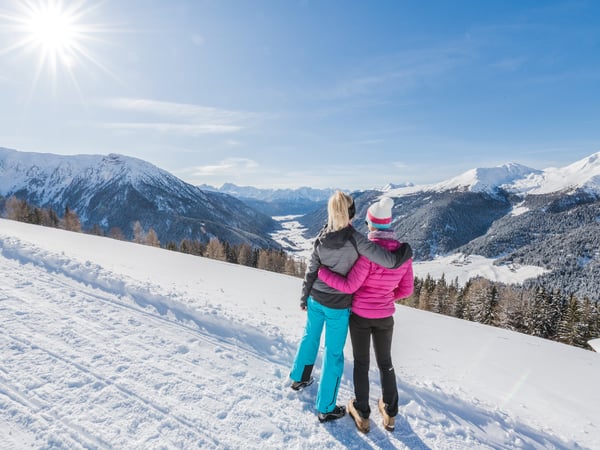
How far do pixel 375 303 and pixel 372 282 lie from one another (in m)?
0.27

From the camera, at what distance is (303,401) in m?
4.00

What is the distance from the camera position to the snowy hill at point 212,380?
330 centimetres

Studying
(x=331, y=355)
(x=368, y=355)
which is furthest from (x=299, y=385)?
(x=368, y=355)

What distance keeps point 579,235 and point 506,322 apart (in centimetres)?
20107

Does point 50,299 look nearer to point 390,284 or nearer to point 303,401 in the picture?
point 303,401

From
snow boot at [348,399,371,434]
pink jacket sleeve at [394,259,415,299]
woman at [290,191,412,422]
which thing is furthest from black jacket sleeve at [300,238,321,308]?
snow boot at [348,399,371,434]

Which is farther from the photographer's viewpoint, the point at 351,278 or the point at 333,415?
the point at 333,415

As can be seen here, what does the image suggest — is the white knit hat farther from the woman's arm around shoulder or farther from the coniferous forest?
the coniferous forest

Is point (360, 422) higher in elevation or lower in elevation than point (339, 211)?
lower

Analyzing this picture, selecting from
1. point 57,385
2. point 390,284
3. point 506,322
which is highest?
point 390,284

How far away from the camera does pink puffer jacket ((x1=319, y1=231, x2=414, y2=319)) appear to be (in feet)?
11.2

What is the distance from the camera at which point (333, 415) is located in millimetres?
3713

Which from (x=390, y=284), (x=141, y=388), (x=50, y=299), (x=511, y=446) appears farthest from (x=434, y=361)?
(x=50, y=299)

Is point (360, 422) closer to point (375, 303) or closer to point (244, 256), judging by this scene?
point (375, 303)
